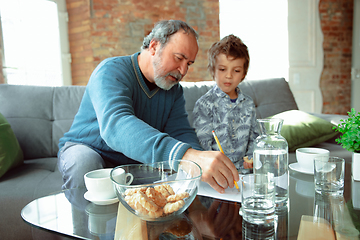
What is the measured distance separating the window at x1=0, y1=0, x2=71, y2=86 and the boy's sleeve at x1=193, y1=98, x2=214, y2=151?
9.13 feet

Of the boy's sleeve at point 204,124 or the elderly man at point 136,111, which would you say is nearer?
the elderly man at point 136,111

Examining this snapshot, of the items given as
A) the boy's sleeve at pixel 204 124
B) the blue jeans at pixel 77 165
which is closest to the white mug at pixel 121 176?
the blue jeans at pixel 77 165

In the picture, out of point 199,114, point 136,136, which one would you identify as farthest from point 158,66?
point 136,136

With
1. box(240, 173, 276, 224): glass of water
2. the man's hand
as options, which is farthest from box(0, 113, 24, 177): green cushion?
box(240, 173, 276, 224): glass of water

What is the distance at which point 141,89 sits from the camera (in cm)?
139

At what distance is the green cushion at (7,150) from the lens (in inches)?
54.1

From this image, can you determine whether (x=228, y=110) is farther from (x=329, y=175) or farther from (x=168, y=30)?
(x=329, y=175)

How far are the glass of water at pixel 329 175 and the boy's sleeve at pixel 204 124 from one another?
77 cm

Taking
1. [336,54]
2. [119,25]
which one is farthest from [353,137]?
[336,54]

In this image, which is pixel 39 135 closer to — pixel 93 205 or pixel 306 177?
pixel 93 205

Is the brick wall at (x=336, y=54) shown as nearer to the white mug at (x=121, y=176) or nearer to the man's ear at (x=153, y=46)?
the man's ear at (x=153, y=46)

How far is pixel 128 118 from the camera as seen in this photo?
92cm

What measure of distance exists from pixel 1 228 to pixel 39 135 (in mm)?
641

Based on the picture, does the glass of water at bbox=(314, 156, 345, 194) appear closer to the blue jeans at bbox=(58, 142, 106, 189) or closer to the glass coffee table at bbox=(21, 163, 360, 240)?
the glass coffee table at bbox=(21, 163, 360, 240)
